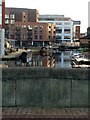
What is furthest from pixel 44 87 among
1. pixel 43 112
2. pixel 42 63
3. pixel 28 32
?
pixel 28 32

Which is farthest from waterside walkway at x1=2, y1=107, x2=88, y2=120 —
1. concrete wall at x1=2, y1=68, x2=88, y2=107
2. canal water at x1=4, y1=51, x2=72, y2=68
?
canal water at x1=4, y1=51, x2=72, y2=68

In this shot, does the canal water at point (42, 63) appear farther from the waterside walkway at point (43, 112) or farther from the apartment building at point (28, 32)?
the apartment building at point (28, 32)

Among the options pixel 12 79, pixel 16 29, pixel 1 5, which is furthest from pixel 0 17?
pixel 16 29

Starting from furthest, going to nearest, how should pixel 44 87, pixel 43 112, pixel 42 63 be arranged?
pixel 42 63, pixel 44 87, pixel 43 112

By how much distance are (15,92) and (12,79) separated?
360 millimetres

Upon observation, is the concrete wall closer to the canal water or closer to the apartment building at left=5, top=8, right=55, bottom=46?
the canal water

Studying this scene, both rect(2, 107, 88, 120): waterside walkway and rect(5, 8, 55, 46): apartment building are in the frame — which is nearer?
rect(2, 107, 88, 120): waterside walkway

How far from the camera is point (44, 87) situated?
982 centimetres

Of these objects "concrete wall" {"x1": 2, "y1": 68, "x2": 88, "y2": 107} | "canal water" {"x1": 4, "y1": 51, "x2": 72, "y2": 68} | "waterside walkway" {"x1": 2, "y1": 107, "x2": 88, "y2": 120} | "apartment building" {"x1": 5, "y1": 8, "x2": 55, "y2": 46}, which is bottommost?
"waterside walkway" {"x1": 2, "y1": 107, "x2": 88, "y2": 120}

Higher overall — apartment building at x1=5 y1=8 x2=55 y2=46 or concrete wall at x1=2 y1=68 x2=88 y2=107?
apartment building at x1=5 y1=8 x2=55 y2=46

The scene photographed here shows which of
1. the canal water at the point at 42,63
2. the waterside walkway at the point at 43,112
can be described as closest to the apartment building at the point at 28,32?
the canal water at the point at 42,63

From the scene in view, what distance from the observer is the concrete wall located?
9773 millimetres

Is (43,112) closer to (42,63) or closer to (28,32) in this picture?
(42,63)

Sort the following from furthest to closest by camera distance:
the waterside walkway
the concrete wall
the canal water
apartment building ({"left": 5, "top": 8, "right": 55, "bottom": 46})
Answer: apartment building ({"left": 5, "top": 8, "right": 55, "bottom": 46})
the canal water
the concrete wall
the waterside walkway
